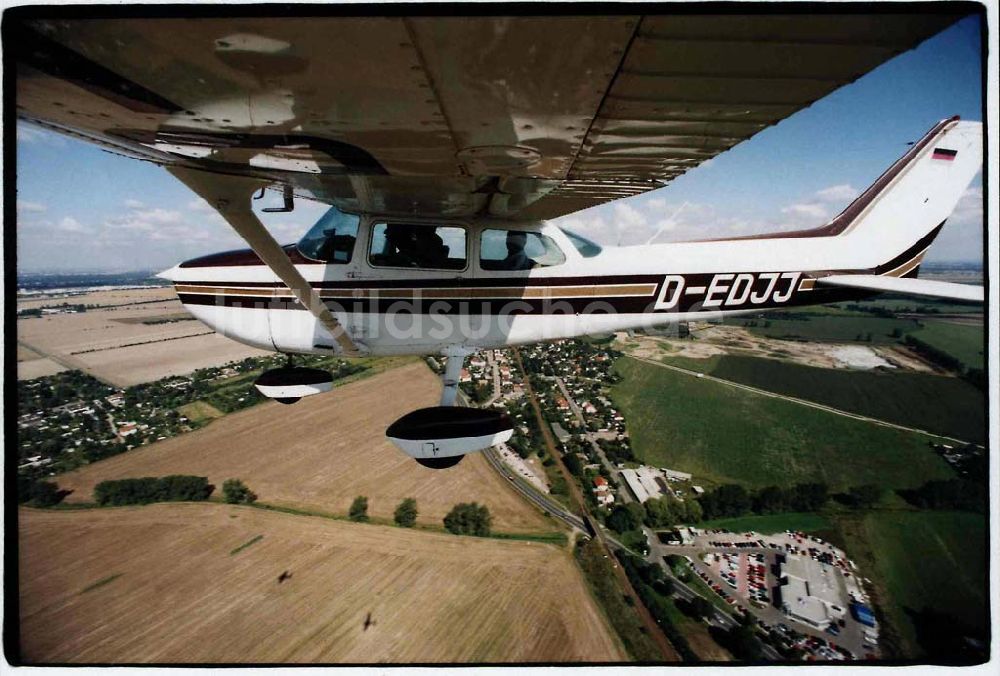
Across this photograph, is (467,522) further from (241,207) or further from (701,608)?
(241,207)

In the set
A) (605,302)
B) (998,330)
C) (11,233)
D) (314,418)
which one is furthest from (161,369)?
(998,330)

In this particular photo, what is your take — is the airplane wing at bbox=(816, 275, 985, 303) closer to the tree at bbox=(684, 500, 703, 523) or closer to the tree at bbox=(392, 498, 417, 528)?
the tree at bbox=(684, 500, 703, 523)

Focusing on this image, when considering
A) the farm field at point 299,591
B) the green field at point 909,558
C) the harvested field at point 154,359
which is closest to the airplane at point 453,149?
the farm field at point 299,591

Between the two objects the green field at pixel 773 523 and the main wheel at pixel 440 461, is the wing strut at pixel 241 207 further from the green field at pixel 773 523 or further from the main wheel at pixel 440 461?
the green field at pixel 773 523

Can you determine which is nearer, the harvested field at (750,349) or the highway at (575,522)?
the highway at (575,522)

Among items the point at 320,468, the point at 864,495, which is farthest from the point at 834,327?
the point at 320,468

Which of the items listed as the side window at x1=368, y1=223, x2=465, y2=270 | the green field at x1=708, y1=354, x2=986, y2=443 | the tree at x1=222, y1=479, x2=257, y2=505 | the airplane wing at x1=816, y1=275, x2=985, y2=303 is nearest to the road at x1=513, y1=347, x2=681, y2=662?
the airplane wing at x1=816, y1=275, x2=985, y2=303
